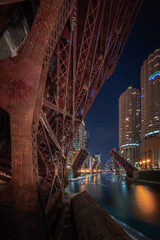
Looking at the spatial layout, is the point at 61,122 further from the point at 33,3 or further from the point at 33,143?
the point at 33,3

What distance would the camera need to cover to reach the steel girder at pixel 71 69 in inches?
271

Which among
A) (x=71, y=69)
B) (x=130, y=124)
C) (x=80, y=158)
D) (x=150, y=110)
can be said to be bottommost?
(x=80, y=158)

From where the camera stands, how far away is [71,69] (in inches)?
346

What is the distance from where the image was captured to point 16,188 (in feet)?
11.4

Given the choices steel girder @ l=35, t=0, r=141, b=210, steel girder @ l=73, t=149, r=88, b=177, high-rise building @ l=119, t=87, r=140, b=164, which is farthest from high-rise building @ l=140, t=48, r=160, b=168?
steel girder @ l=35, t=0, r=141, b=210

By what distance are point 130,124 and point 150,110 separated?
51.9 meters

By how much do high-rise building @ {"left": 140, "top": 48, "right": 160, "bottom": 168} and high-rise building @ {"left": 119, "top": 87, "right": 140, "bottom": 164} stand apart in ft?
132

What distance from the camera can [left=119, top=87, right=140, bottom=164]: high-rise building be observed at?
155700mm

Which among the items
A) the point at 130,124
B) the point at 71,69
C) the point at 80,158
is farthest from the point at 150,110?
the point at 71,69

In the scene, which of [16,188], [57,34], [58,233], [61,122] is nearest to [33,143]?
[16,188]

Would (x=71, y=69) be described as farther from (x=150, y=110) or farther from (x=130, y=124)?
(x=130, y=124)

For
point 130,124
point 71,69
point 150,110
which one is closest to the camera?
point 71,69

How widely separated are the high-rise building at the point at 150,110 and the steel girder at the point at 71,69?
103259mm

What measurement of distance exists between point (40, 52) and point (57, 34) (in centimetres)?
96
